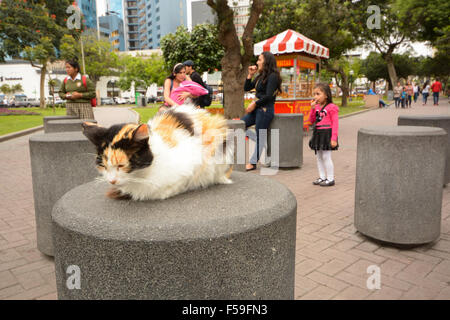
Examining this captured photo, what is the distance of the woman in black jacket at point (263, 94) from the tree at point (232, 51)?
12.8 feet

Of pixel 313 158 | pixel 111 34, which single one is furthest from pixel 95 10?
pixel 313 158

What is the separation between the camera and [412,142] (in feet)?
11.5

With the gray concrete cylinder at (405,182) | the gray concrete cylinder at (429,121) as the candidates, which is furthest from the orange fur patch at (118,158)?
the gray concrete cylinder at (429,121)

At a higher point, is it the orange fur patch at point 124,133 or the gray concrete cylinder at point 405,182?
the orange fur patch at point 124,133

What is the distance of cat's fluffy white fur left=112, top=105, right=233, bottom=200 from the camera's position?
170 cm

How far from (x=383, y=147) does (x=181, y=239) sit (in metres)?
2.83

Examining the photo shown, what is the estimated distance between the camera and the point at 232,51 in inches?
428

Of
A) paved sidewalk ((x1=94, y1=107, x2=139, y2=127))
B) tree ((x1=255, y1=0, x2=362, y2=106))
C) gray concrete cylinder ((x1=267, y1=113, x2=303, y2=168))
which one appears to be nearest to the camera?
gray concrete cylinder ((x1=267, y1=113, x2=303, y2=168))

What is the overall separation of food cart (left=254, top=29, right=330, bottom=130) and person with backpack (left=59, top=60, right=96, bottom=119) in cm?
685

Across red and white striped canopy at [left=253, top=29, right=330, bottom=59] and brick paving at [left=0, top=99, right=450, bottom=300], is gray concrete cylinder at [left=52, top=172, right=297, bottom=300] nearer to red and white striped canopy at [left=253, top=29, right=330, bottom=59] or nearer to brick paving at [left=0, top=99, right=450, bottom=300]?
brick paving at [left=0, top=99, right=450, bottom=300]

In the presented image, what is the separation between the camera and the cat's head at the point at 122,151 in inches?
63.1

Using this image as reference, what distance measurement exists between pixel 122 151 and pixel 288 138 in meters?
5.96

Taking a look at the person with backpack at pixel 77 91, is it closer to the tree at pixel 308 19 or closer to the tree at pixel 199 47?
the tree at pixel 308 19

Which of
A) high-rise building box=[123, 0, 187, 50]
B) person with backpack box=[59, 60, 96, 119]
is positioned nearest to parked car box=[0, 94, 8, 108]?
high-rise building box=[123, 0, 187, 50]
